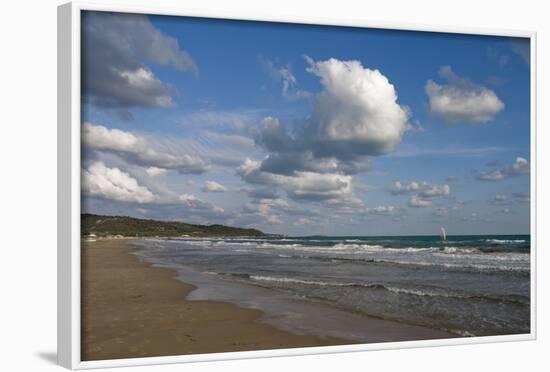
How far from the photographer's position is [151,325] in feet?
20.3

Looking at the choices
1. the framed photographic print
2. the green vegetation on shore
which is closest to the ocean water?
the framed photographic print

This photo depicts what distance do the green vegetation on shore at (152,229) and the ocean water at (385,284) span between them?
313 mm

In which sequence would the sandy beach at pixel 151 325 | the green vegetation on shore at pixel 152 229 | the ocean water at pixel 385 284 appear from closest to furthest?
1. the sandy beach at pixel 151 325
2. the green vegetation on shore at pixel 152 229
3. the ocean water at pixel 385 284

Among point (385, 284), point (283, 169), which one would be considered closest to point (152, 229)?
point (283, 169)

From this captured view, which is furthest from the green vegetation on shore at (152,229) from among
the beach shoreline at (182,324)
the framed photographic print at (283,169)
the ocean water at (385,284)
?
the ocean water at (385,284)

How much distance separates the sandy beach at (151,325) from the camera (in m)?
5.92

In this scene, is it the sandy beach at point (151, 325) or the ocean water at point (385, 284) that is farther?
the ocean water at point (385, 284)

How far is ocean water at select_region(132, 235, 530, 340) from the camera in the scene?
282 inches

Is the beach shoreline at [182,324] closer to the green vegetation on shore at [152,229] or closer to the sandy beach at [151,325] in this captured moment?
the sandy beach at [151,325]

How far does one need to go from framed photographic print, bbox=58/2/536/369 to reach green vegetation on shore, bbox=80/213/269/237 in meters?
0.02

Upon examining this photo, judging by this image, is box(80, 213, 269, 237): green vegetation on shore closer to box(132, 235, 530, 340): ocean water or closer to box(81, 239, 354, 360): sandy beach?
box(81, 239, 354, 360): sandy beach

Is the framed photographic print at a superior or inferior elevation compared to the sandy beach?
superior

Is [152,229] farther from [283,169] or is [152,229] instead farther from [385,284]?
[385,284]
